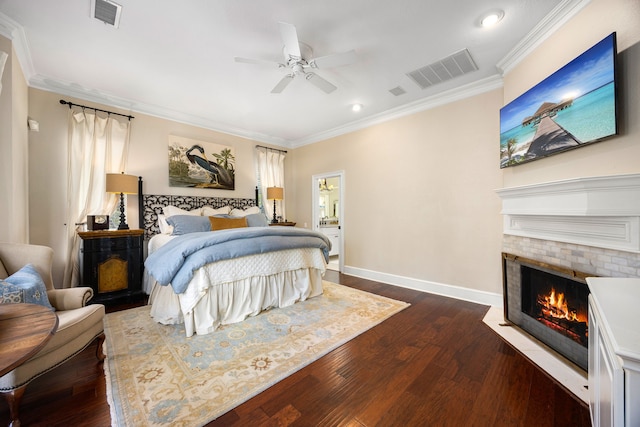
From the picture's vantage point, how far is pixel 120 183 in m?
3.20

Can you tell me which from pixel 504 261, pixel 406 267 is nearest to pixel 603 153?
pixel 504 261

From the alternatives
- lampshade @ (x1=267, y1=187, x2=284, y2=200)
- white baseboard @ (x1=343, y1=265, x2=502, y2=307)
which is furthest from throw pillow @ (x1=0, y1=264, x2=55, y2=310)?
white baseboard @ (x1=343, y1=265, x2=502, y2=307)

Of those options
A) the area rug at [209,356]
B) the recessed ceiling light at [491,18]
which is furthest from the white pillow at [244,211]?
the recessed ceiling light at [491,18]

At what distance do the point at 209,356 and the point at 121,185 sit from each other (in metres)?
2.63

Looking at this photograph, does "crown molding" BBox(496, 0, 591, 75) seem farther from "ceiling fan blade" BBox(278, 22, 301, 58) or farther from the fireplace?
"ceiling fan blade" BBox(278, 22, 301, 58)

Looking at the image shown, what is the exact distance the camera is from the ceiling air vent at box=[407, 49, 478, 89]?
8.55ft

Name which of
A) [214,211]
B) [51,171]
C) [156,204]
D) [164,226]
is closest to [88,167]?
[51,171]

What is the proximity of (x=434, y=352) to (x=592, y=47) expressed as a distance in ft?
8.43

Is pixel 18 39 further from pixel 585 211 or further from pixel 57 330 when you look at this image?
pixel 585 211

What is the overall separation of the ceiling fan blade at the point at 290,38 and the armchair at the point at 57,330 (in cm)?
253

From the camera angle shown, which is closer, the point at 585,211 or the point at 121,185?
the point at 585,211

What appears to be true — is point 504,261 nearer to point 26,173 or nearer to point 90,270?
point 90,270

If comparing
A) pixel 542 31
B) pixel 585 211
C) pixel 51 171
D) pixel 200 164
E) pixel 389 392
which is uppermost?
pixel 542 31

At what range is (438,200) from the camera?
11.4 feet
